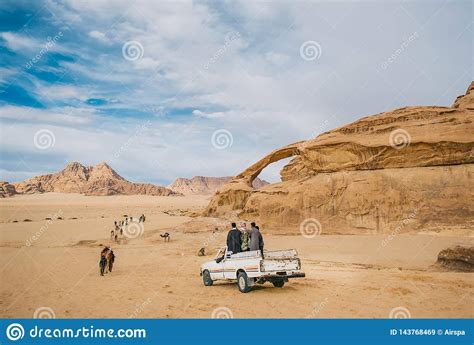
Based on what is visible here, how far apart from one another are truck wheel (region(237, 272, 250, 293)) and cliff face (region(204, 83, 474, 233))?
15650 millimetres

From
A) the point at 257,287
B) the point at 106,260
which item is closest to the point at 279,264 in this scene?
the point at 257,287

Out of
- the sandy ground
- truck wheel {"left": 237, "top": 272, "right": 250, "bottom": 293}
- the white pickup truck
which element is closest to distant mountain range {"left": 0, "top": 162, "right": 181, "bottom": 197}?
the sandy ground

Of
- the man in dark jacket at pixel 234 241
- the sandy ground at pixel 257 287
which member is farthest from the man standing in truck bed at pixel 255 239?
the sandy ground at pixel 257 287

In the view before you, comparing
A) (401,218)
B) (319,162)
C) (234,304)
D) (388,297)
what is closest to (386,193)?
(401,218)

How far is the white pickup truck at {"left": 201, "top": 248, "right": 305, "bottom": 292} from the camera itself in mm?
11578

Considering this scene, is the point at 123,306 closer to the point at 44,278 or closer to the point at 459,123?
the point at 44,278

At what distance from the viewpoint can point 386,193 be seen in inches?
1029

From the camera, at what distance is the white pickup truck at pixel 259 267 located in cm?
1158

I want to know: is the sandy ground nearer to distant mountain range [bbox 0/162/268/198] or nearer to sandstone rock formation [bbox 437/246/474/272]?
sandstone rock formation [bbox 437/246/474/272]

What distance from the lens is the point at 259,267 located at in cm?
1154

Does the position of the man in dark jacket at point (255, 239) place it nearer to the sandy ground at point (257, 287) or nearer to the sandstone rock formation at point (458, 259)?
the sandy ground at point (257, 287)

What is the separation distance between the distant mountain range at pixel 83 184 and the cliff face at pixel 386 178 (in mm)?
131543

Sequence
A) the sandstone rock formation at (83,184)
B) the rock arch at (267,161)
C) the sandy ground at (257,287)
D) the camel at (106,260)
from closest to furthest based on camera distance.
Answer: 1. the sandy ground at (257,287)
2. the camel at (106,260)
3. the rock arch at (267,161)
4. the sandstone rock formation at (83,184)

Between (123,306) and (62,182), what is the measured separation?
177 metres
